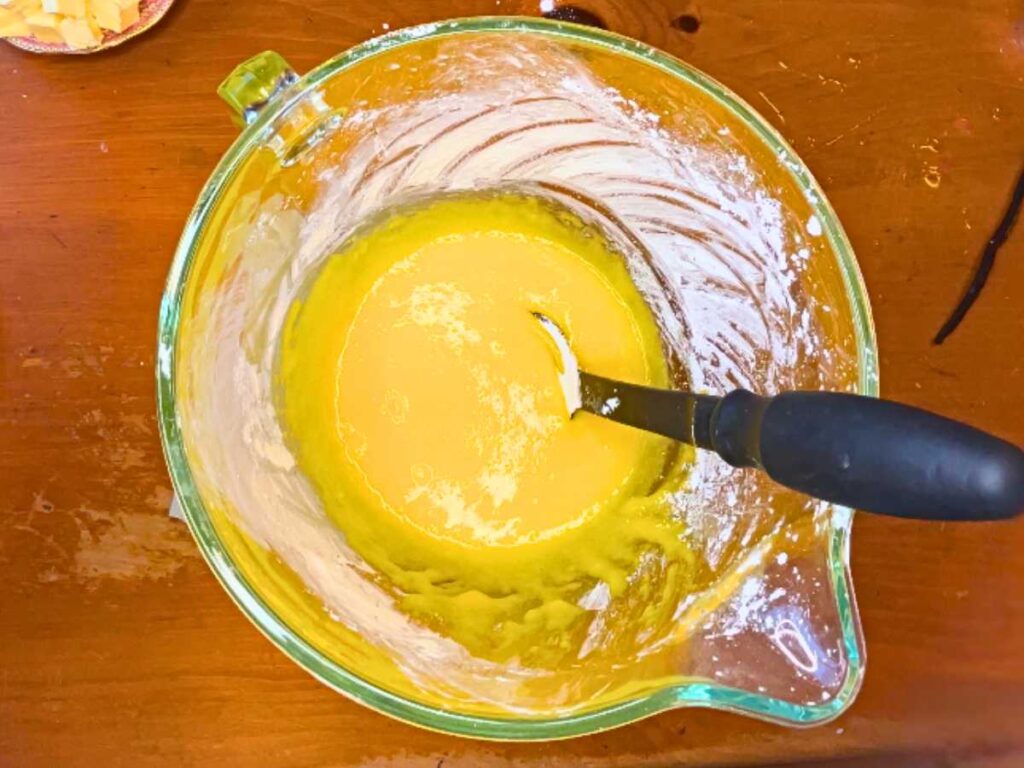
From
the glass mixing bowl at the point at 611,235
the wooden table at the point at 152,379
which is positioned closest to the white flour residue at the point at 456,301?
the glass mixing bowl at the point at 611,235

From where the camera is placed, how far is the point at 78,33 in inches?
24.2

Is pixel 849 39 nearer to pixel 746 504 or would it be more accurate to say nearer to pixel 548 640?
pixel 746 504

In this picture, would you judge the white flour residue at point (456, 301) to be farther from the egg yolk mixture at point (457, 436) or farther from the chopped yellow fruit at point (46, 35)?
the chopped yellow fruit at point (46, 35)

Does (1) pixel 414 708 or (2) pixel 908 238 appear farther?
(2) pixel 908 238

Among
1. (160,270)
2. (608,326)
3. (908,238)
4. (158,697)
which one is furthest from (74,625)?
(908,238)

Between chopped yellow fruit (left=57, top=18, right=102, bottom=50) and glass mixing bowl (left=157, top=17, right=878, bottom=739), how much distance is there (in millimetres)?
176

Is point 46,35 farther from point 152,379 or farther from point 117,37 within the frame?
point 152,379

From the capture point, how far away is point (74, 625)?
2.13 ft

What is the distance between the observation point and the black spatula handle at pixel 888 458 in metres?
0.34

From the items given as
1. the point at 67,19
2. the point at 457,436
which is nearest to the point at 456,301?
the point at 457,436

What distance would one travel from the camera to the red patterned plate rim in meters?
0.62

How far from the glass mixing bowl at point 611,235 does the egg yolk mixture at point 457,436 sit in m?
0.02

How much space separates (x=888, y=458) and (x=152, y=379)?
1.66ft

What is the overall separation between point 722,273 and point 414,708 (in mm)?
349
